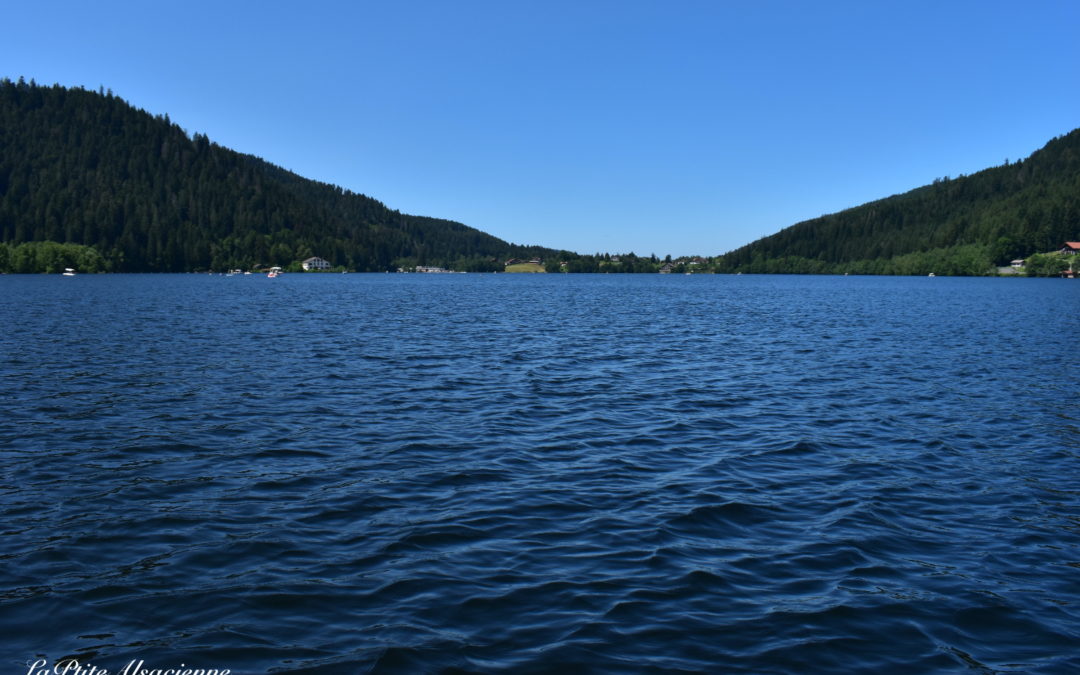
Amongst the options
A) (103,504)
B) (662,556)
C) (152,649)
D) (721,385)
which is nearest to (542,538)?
(662,556)

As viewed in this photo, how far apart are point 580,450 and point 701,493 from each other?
5123mm

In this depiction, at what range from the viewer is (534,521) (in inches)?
615

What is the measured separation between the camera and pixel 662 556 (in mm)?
13750

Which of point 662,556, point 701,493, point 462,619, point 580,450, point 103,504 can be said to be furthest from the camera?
point 580,450

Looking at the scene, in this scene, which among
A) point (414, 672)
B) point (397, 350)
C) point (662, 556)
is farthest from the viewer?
point (397, 350)

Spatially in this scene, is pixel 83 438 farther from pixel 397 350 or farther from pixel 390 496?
pixel 397 350

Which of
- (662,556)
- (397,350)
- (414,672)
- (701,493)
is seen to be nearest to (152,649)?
(414,672)

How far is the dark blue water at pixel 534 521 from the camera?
34.4 ft

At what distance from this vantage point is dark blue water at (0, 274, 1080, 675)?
10.5 m

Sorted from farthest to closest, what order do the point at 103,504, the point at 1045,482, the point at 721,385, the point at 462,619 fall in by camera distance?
the point at 721,385, the point at 1045,482, the point at 103,504, the point at 462,619

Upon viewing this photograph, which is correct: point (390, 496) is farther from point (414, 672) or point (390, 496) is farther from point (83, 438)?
point (83, 438)

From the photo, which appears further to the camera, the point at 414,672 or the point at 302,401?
the point at 302,401

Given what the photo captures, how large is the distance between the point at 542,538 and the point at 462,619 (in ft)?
12.5

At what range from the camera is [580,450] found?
72.3ft
